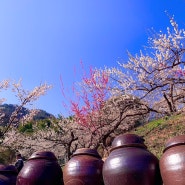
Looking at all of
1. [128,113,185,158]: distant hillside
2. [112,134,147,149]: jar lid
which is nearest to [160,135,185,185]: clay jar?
[112,134,147,149]: jar lid

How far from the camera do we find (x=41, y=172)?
5.25 m

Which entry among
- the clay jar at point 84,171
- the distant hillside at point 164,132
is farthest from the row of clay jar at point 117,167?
the distant hillside at point 164,132

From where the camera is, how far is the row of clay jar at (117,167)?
4137 millimetres

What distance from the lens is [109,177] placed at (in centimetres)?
445

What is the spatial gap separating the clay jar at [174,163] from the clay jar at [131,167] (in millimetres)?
182

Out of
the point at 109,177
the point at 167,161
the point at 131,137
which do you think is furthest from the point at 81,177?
the point at 167,161

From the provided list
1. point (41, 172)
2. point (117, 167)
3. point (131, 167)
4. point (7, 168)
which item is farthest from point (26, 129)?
point (131, 167)

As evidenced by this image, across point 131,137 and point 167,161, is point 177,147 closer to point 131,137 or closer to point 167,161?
point 167,161

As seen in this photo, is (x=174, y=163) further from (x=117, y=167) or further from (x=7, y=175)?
(x=7, y=175)

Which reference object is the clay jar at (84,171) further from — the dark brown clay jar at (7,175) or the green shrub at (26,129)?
the green shrub at (26,129)

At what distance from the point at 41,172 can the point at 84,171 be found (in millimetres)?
766

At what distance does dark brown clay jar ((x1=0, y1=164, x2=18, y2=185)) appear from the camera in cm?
559

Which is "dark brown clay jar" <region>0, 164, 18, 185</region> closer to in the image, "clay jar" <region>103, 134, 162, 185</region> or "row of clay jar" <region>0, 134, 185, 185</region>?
"row of clay jar" <region>0, 134, 185, 185</region>

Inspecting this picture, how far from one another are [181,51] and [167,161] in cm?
993
